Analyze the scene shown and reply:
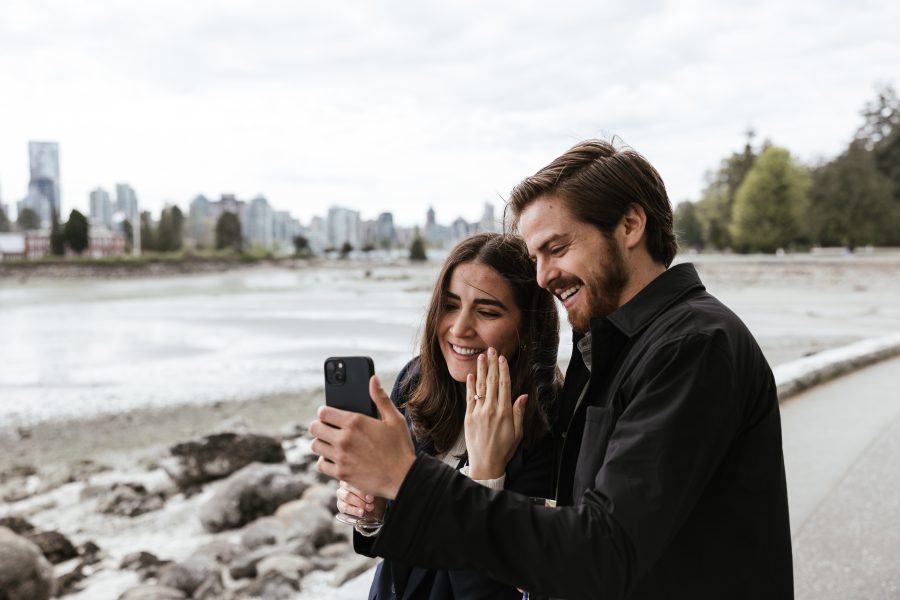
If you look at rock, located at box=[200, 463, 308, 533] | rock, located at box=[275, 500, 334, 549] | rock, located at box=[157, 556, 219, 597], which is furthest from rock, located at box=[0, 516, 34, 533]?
rock, located at box=[275, 500, 334, 549]

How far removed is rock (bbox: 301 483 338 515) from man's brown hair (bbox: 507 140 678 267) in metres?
7.06

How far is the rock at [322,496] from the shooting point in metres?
8.26

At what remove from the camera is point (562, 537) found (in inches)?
46.0

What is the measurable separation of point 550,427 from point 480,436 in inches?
9.1

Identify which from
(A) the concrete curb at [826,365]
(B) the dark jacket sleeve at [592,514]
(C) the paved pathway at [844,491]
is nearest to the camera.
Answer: (B) the dark jacket sleeve at [592,514]

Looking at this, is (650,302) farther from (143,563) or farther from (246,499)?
(246,499)

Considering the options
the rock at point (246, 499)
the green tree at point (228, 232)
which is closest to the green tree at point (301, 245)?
the green tree at point (228, 232)

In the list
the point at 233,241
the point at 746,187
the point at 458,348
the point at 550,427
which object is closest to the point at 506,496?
the point at 550,427

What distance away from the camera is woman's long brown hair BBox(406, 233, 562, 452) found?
2.13 meters

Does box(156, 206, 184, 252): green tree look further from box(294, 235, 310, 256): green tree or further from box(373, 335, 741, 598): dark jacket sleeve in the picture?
box(373, 335, 741, 598): dark jacket sleeve

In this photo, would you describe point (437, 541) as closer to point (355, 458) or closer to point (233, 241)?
point (355, 458)

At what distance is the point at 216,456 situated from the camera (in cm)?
1016

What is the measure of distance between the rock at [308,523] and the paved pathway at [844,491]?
444 centimetres

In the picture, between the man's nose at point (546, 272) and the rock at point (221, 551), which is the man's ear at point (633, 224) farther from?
the rock at point (221, 551)
